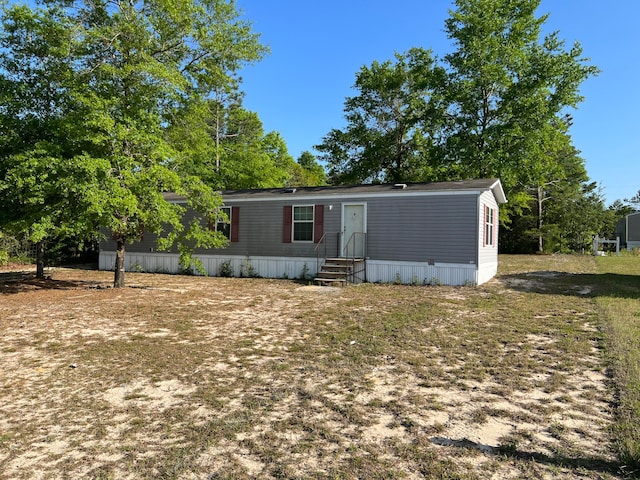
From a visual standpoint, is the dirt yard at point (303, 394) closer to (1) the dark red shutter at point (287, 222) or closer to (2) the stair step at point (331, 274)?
(2) the stair step at point (331, 274)

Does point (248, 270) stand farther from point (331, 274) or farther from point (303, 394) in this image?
point (303, 394)

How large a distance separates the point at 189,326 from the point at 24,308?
13.2 feet

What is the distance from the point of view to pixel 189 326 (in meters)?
6.56

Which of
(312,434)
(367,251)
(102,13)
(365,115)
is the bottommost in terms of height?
(312,434)

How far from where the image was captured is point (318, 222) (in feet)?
43.4

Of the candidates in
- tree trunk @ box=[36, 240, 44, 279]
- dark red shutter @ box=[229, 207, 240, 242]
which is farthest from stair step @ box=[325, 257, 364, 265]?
tree trunk @ box=[36, 240, 44, 279]

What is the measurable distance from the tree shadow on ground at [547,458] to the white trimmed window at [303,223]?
10630mm

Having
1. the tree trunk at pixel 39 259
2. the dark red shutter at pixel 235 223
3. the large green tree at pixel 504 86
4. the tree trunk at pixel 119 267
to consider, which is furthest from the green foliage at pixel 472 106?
the tree trunk at pixel 39 259

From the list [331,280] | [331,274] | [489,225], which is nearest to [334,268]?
[331,274]

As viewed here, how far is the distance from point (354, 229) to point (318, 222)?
1192 mm

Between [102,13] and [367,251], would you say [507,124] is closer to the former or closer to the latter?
[367,251]

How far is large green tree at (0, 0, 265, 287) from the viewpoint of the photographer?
8859 millimetres

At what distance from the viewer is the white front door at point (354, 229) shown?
503 inches

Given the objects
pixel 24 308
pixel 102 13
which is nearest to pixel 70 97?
pixel 102 13
